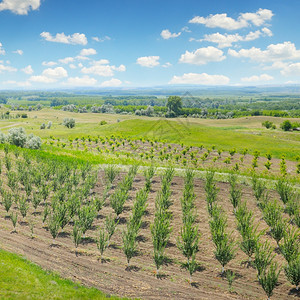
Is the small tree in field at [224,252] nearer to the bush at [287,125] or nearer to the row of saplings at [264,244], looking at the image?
the row of saplings at [264,244]

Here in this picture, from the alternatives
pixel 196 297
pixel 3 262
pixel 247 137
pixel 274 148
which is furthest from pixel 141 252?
pixel 247 137

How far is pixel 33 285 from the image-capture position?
10.6 m

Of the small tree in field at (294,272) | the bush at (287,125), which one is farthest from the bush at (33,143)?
the bush at (287,125)

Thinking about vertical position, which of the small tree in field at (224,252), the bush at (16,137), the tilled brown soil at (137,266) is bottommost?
the tilled brown soil at (137,266)

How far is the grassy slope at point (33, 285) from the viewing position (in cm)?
991

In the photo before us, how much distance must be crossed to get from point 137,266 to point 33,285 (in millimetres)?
4987

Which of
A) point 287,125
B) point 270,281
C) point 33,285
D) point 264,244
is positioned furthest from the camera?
point 287,125

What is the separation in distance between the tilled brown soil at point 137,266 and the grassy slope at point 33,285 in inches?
23.5

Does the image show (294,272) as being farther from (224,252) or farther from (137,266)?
(137,266)

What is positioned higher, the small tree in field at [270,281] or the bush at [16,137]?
the bush at [16,137]

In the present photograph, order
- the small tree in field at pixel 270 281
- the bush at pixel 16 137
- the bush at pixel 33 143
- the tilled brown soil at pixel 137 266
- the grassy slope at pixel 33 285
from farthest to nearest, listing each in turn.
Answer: the bush at pixel 33 143 → the bush at pixel 16 137 → the tilled brown soil at pixel 137 266 → the small tree in field at pixel 270 281 → the grassy slope at pixel 33 285

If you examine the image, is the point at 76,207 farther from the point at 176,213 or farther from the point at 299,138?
the point at 299,138

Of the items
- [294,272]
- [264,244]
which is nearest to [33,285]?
[294,272]

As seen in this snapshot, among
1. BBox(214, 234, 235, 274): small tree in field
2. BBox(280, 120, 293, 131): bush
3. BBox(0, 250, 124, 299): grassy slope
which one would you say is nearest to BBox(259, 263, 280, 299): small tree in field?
BBox(214, 234, 235, 274): small tree in field
